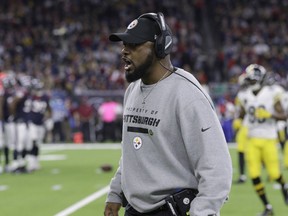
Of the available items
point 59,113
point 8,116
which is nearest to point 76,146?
point 59,113

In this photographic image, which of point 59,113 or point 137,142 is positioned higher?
point 137,142

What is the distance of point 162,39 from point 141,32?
12cm

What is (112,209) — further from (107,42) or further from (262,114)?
(107,42)

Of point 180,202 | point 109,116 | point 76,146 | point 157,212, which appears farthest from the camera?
Answer: point 109,116

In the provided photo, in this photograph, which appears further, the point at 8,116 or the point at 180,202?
the point at 8,116

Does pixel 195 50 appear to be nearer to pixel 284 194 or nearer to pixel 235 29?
pixel 235 29

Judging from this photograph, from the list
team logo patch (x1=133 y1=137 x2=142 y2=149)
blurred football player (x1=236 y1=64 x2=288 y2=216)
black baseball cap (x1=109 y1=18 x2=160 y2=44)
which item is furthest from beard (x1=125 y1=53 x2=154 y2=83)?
blurred football player (x1=236 y1=64 x2=288 y2=216)

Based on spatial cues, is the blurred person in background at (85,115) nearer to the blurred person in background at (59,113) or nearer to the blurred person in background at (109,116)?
the blurred person in background at (109,116)

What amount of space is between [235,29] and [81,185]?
18395 millimetres

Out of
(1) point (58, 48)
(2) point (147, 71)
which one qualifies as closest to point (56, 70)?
(1) point (58, 48)

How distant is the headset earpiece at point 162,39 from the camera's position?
13.5ft

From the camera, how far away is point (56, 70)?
28.5 m

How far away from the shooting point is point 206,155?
394 cm

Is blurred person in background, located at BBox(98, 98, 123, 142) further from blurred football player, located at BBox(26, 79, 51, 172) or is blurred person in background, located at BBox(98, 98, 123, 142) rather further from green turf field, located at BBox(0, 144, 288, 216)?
blurred football player, located at BBox(26, 79, 51, 172)
